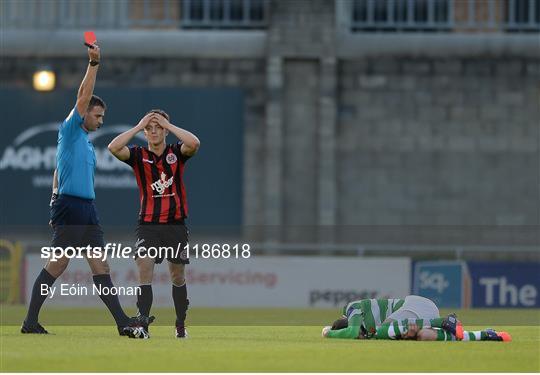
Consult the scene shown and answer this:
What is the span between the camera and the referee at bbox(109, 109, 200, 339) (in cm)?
1166

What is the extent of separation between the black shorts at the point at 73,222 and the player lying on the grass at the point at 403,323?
7.36 ft

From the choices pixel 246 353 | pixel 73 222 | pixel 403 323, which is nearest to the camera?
pixel 246 353

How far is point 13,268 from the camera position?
2481 cm

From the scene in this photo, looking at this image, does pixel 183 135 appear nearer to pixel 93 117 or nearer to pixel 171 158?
pixel 171 158

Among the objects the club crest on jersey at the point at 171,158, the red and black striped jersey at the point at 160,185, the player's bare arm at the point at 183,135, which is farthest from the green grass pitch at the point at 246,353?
the player's bare arm at the point at 183,135

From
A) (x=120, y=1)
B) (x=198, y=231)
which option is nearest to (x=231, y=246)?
(x=198, y=231)

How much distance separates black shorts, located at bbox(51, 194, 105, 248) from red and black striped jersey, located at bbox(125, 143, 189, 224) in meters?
0.62

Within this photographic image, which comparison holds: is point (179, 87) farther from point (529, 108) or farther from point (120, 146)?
point (120, 146)

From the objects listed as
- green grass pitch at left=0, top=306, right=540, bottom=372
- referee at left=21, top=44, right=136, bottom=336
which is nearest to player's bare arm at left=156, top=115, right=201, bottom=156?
referee at left=21, top=44, right=136, bottom=336

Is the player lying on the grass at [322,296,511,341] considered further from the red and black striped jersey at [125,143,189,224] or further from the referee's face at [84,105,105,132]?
the referee's face at [84,105,105,132]

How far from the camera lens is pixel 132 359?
31.6ft

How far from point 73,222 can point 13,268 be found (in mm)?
13056

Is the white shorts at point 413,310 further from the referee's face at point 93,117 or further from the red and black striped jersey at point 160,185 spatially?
the referee's face at point 93,117

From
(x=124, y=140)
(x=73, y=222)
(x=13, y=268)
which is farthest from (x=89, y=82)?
A: (x=13, y=268)
